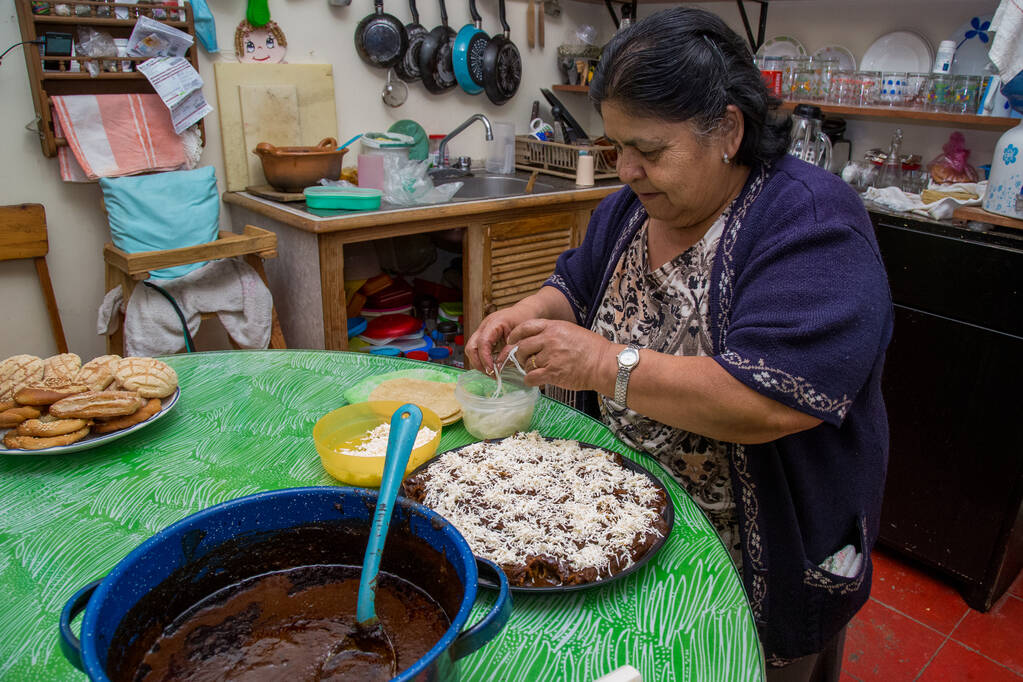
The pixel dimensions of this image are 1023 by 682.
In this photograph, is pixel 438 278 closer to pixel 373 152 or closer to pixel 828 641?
pixel 373 152

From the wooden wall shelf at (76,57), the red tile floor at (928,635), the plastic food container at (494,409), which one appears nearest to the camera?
the plastic food container at (494,409)

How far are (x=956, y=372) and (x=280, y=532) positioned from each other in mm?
2095

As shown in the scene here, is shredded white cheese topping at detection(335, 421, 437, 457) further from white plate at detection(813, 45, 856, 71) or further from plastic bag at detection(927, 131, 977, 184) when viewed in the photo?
white plate at detection(813, 45, 856, 71)

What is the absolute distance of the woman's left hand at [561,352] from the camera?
1.11 meters

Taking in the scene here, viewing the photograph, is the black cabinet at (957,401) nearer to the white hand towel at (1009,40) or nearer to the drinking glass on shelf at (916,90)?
the white hand towel at (1009,40)

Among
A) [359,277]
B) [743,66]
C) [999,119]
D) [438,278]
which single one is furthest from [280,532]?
[438,278]

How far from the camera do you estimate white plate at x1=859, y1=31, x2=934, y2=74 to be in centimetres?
283

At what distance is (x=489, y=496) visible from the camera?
100cm

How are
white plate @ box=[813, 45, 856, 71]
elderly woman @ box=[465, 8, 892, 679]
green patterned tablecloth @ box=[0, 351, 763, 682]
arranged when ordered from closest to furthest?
green patterned tablecloth @ box=[0, 351, 763, 682] < elderly woman @ box=[465, 8, 892, 679] < white plate @ box=[813, 45, 856, 71]

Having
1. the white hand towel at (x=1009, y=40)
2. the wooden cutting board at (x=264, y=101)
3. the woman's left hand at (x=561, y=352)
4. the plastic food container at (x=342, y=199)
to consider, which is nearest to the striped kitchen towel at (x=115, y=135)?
the wooden cutting board at (x=264, y=101)

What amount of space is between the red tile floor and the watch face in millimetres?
A: 1449

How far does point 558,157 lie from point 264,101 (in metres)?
1.40

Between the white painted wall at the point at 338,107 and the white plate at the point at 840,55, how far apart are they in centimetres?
3

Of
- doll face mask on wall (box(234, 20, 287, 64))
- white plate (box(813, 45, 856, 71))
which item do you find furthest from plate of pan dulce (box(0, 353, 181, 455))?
white plate (box(813, 45, 856, 71))
